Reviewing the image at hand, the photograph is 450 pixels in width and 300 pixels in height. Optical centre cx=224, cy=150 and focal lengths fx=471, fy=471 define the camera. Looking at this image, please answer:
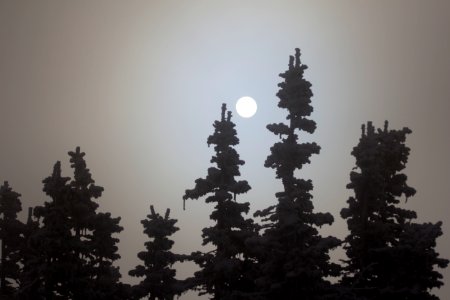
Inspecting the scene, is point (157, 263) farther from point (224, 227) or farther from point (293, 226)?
point (293, 226)

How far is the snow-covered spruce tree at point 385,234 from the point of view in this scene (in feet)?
92.0

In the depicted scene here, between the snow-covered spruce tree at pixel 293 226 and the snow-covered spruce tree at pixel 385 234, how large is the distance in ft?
16.5

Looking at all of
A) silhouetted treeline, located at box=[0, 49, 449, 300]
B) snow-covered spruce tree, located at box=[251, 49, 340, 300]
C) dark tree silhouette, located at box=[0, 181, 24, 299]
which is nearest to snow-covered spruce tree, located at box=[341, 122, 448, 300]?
silhouetted treeline, located at box=[0, 49, 449, 300]

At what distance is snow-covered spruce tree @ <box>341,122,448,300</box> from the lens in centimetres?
2803

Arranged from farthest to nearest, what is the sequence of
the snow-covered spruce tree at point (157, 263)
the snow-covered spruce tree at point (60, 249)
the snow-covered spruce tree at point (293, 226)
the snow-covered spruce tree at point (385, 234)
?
the snow-covered spruce tree at point (157, 263)
the snow-covered spruce tree at point (385, 234)
the snow-covered spruce tree at point (60, 249)
the snow-covered spruce tree at point (293, 226)

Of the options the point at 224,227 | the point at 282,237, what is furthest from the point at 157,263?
the point at 282,237

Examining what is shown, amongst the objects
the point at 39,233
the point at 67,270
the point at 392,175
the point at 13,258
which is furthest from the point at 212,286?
the point at 13,258

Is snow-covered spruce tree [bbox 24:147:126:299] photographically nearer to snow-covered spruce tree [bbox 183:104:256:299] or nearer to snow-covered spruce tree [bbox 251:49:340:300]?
snow-covered spruce tree [bbox 183:104:256:299]

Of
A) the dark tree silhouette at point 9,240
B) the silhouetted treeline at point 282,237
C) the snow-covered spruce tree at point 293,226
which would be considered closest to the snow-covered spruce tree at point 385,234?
the silhouetted treeline at point 282,237

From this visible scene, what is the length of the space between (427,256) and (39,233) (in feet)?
72.7

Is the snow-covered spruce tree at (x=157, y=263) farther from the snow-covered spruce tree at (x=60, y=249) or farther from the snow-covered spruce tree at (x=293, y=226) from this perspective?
the snow-covered spruce tree at (x=293, y=226)

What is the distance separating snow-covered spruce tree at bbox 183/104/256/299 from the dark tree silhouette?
1857cm

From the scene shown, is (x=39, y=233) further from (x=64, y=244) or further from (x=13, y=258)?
(x=13, y=258)

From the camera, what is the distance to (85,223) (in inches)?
1234
